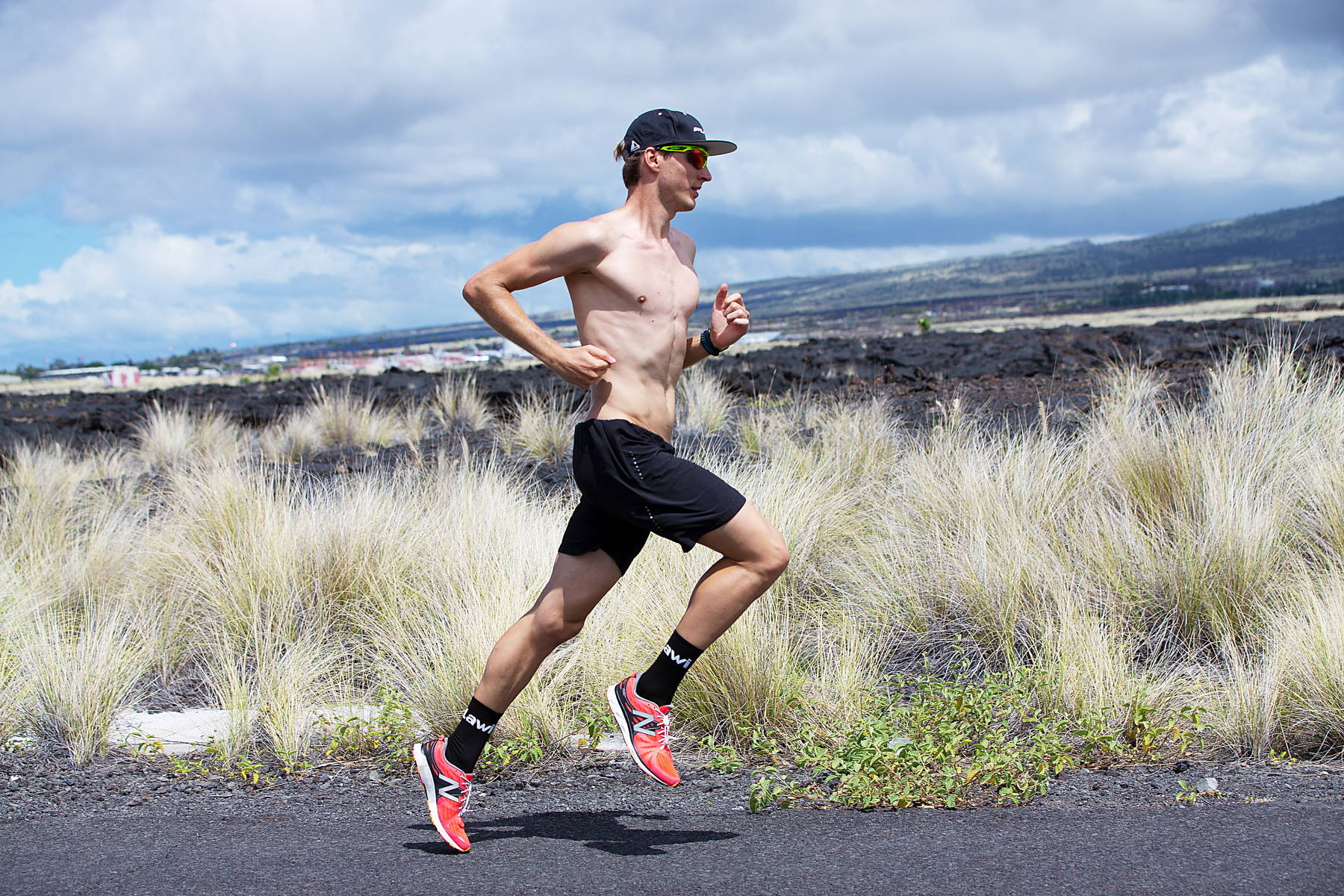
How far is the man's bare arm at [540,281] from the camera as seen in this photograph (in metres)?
3.64

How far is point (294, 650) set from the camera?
18.4ft

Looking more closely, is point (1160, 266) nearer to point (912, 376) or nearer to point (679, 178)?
point (912, 376)

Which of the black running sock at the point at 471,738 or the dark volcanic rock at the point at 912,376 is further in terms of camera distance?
the dark volcanic rock at the point at 912,376

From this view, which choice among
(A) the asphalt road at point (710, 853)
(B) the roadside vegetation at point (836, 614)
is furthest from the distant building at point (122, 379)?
(A) the asphalt road at point (710, 853)

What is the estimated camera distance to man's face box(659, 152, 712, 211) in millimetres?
3855

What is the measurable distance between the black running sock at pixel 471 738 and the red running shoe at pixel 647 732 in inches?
17.0

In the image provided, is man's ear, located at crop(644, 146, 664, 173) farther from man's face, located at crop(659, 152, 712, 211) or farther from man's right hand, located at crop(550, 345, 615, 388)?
man's right hand, located at crop(550, 345, 615, 388)

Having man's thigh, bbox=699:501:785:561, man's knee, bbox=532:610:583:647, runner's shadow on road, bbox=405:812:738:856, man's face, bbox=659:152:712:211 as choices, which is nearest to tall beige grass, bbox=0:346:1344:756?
runner's shadow on road, bbox=405:812:738:856

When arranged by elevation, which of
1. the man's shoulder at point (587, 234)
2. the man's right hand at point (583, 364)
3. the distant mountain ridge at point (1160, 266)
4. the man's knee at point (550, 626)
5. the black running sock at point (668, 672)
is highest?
the distant mountain ridge at point (1160, 266)

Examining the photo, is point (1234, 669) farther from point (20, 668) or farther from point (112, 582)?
point (112, 582)

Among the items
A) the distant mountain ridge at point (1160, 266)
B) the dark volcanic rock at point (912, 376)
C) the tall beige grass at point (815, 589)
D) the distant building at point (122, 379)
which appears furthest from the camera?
the distant mountain ridge at point (1160, 266)

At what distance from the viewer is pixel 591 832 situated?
152 inches

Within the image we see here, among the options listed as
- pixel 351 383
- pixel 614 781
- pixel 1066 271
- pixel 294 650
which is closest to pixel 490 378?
pixel 351 383

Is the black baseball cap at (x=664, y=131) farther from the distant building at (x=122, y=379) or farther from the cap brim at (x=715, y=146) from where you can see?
the distant building at (x=122, y=379)
